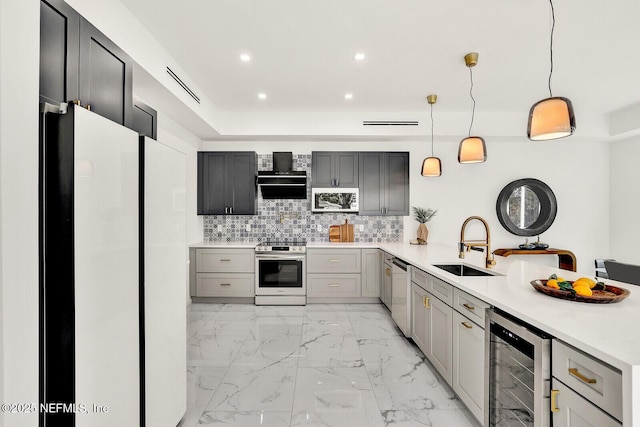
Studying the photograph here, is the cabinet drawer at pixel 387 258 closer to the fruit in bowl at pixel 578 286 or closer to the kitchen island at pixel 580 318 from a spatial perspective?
the kitchen island at pixel 580 318

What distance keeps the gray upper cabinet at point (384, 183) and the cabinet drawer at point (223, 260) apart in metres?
1.89

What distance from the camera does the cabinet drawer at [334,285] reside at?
4.48 meters

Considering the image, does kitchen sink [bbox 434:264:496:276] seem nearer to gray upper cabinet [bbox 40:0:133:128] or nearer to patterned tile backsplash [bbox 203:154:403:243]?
patterned tile backsplash [bbox 203:154:403:243]

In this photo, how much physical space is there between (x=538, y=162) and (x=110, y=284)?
19.0 ft

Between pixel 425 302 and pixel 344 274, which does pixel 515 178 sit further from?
pixel 425 302

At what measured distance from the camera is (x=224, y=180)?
4.81 metres

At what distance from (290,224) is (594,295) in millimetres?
3942

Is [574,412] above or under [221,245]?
under

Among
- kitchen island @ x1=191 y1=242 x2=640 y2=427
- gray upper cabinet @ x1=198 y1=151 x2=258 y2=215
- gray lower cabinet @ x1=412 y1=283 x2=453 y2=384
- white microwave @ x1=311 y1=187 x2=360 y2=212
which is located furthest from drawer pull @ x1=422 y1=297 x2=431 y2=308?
gray upper cabinet @ x1=198 y1=151 x2=258 y2=215

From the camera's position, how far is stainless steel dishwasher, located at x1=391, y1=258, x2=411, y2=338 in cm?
316

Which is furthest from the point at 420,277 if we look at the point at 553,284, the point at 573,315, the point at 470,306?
the point at 573,315

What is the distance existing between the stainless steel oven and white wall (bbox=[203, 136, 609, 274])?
5.81 feet

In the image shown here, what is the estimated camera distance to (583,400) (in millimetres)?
1159

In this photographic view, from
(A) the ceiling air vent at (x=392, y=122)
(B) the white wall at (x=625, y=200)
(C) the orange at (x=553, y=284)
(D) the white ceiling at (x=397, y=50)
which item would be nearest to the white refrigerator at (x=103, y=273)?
(D) the white ceiling at (x=397, y=50)
